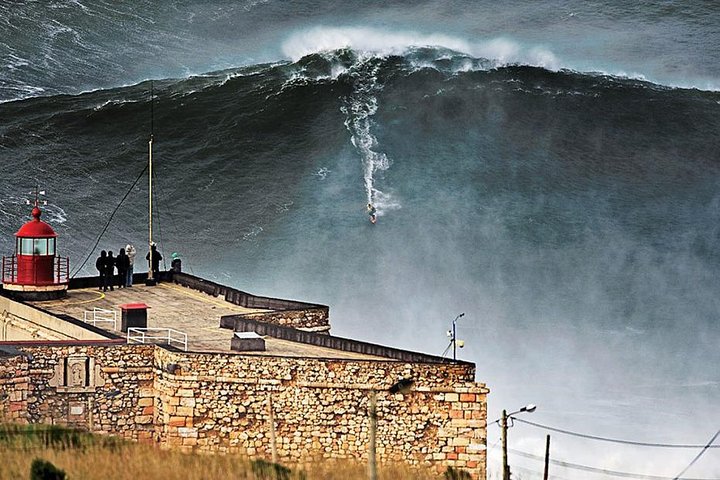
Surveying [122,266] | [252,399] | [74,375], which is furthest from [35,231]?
[252,399]

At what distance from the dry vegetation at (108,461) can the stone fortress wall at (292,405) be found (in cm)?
367

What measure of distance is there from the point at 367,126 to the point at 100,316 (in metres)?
42.1

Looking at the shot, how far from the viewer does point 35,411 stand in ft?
124

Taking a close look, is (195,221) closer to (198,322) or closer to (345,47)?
(345,47)

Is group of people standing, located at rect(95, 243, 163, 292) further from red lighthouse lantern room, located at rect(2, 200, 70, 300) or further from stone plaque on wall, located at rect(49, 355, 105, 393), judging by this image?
stone plaque on wall, located at rect(49, 355, 105, 393)

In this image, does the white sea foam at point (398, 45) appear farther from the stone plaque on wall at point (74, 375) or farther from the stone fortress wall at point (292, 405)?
the stone fortress wall at point (292, 405)

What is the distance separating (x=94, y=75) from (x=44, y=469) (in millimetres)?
68499

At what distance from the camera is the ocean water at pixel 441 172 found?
205ft

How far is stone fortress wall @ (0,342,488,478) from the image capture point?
36.9 metres

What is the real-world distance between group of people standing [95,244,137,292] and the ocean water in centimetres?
1044

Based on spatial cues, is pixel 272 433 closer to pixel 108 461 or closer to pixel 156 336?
pixel 156 336

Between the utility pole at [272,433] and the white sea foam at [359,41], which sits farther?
the white sea foam at [359,41]

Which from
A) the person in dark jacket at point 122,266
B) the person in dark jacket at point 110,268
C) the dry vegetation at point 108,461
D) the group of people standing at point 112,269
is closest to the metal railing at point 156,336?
the dry vegetation at point 108,461

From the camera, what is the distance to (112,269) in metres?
48.6
